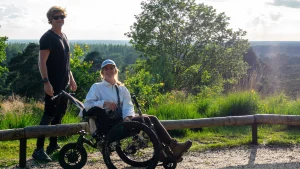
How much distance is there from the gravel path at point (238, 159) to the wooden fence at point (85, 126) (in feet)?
1.14

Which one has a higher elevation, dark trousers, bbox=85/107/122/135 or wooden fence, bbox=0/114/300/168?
dark trousers, bbox=85/107/122/135

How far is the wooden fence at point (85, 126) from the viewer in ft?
17.3

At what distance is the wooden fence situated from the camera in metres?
5.28

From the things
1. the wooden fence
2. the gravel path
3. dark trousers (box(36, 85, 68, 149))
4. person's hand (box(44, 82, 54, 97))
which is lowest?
the gravel path

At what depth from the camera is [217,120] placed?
6543 mm

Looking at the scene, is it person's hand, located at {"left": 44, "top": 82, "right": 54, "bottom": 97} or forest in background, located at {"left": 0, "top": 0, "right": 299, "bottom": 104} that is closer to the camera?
person's hand, located at {"left": 44, "top": 82, "right": 54, "bottom": 97}

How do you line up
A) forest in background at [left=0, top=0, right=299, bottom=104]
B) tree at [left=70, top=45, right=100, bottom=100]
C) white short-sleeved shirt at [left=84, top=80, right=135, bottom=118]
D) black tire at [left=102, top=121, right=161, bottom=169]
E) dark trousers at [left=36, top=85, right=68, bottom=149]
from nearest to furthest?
black tire at [left=102, top=121, right=161, bottom=169]
white short-sleeved shirt at [left=84, top=80, right=135, bottom=118]
dark trousers at [left=36, top=85, right=68, bottom=149]
tree at [left=70, top=45, right=100, bottom=100]
forest in background at [left=0, top=0, right=299, bottom=104]

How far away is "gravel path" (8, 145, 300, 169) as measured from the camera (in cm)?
543

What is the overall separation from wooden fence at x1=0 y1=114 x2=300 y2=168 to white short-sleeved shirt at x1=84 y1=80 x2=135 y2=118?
0.83m

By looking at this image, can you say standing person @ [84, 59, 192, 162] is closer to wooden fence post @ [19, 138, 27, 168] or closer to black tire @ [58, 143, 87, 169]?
black tire @ [58, 143, 87, 169]

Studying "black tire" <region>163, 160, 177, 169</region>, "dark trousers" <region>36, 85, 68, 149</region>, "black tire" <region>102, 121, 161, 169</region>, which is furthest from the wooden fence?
"black tire" <region>163, 160, 177, 169</region>

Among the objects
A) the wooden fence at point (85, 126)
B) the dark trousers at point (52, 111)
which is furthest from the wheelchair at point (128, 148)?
the wooden fence at point (85, 126)

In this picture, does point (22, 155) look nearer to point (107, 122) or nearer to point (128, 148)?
point (107, 122)

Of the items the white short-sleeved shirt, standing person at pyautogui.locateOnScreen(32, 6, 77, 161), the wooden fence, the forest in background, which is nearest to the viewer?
the white short-sleeved shirt
